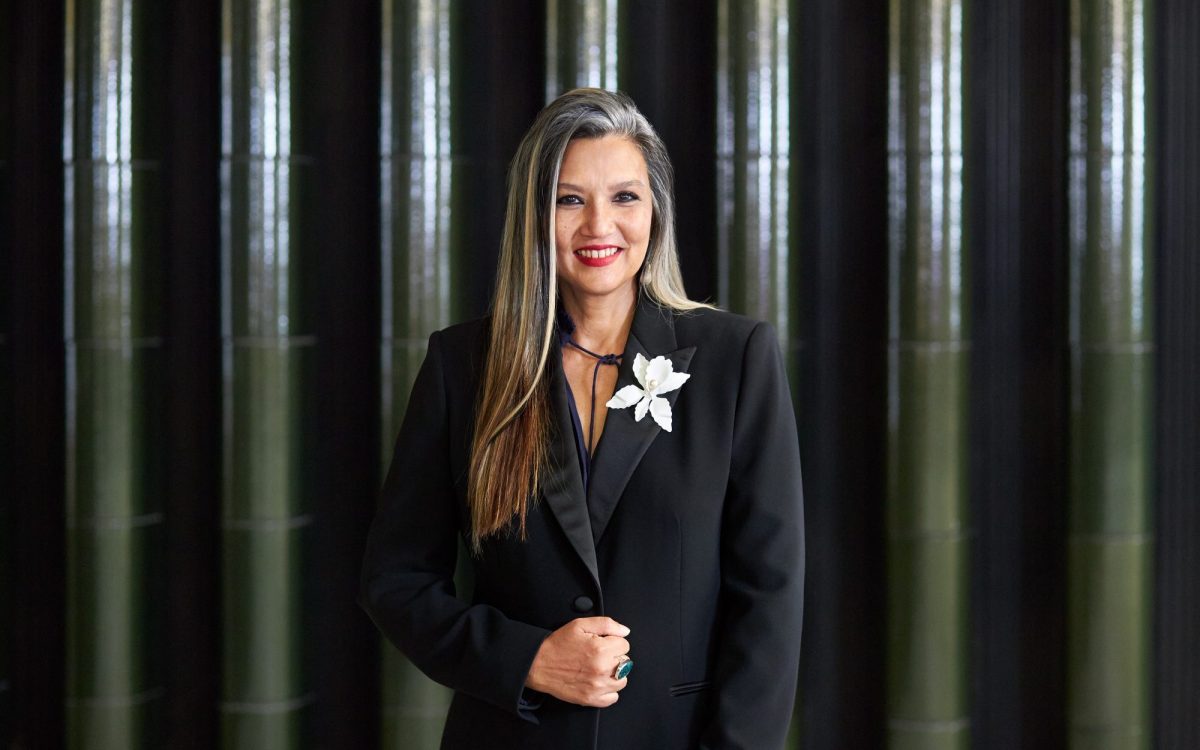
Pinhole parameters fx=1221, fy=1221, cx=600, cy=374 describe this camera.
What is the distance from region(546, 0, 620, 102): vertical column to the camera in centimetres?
349

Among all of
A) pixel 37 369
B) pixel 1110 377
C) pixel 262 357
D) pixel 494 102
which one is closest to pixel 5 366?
pixel 37 369

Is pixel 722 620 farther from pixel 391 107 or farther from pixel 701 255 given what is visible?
pixel 391 107

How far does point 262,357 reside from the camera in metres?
3.57

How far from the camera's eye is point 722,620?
73.0 inches

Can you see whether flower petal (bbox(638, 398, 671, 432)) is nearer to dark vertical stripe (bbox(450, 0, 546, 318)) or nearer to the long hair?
the long hair

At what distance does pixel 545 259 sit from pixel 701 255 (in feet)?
5.80

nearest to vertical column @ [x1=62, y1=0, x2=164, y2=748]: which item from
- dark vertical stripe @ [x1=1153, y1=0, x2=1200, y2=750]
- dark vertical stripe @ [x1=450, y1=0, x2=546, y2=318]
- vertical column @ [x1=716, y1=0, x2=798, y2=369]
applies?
dark vertical stripe @ [x1=450, y1=0, x2=546, y2=318]

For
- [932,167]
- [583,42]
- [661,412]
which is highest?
[583,42]

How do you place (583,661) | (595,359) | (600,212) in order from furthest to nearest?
(595,359) → (600,212) → (583,661)

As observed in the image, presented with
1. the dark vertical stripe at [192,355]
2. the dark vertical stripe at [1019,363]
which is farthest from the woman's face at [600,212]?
the dark vertical stripe at [192,355]

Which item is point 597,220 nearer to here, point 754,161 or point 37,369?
point 754,161

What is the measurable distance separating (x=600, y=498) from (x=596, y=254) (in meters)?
0.37

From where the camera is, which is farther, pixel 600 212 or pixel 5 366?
pixel 5 366

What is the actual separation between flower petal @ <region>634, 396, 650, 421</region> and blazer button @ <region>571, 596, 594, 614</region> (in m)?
0.28
